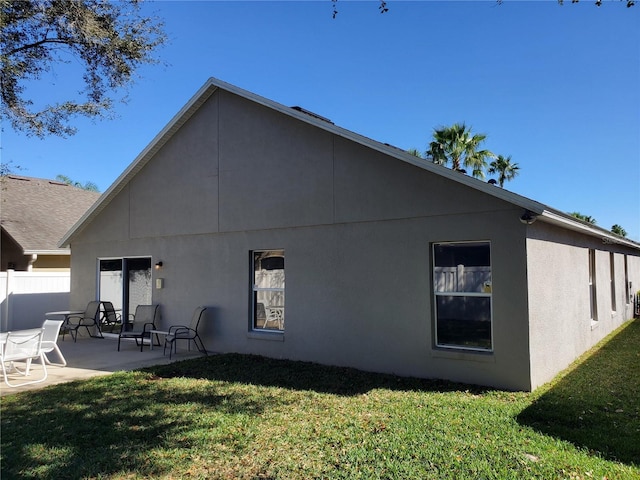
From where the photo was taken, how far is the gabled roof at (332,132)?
6.78 m

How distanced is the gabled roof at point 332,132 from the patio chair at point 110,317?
9.26 ft

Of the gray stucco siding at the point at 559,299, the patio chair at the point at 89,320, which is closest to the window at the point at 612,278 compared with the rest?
the gray stucco siding at the point at 559,299

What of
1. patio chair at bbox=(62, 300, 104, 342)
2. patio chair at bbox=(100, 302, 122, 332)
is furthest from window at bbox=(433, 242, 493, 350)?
patio chair at bbox=(62, 300, 104, 342)

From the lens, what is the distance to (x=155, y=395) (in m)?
6.71

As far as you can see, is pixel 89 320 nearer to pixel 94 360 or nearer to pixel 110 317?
pixel 110 317

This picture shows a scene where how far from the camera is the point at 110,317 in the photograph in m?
13.1

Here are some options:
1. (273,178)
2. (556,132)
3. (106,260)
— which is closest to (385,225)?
(273,178)

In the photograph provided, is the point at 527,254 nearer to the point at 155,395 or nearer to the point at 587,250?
the point at 587,250

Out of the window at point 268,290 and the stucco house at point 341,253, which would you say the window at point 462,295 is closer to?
the stucco house at point 341,253

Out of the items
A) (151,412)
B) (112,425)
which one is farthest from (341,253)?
(112,425)

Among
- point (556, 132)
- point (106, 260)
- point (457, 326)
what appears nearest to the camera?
point (457, 326)

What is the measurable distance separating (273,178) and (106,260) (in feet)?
22.9

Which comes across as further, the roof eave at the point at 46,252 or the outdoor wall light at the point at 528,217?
the roof eave at the point at 46,252

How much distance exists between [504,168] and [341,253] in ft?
81.7
